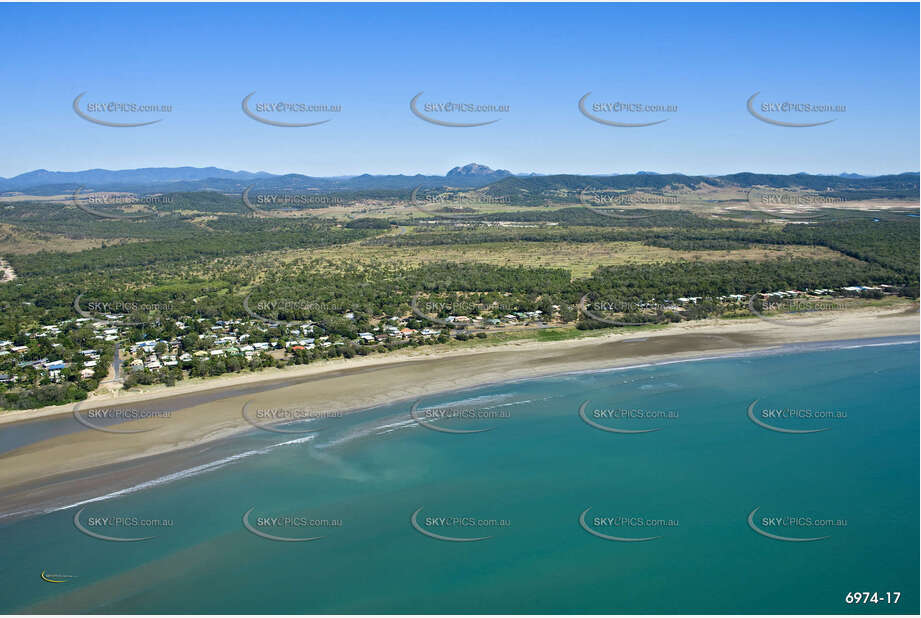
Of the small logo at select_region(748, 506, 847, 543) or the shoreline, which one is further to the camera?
the shoreline

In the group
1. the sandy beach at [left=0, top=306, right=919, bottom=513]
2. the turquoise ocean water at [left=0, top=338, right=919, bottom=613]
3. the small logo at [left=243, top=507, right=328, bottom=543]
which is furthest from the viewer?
the sandy beach at [left=0, top=306, right=919, bottom=513]

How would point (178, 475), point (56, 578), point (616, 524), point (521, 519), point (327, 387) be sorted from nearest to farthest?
point (56, 578)
point (616, 524)
point (521, 519)
point (178, 475)
point (327, 387)

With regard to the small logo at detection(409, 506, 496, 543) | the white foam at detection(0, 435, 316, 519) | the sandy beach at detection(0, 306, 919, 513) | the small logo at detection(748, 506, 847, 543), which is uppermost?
the sandy beach at detection(0, 306, 919, 513)

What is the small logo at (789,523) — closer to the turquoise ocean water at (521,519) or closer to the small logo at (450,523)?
the turquoise ocean water at (521,519)

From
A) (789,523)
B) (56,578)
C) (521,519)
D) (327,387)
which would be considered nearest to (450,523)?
(521,519)

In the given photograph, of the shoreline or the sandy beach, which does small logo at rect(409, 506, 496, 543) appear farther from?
the shoreline

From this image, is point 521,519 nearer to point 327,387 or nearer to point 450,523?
point 450,523

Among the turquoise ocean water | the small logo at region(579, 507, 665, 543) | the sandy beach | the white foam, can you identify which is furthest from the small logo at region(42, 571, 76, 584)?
the small logo at region(579, 507, 665, 543)

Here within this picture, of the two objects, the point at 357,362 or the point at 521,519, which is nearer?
the point at 521,519
